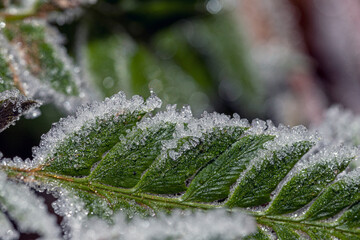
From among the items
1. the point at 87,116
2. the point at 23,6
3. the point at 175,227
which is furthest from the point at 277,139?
the point at 23,6

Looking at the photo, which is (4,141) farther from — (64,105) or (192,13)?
(192,13)

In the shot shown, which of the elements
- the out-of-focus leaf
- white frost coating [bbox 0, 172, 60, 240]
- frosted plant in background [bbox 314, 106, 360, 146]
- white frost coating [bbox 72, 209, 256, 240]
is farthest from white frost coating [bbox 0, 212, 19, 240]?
frosted plant in background [bbox 314, 106, 360, 146]

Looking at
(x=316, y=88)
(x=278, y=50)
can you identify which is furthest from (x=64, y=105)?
(x=316, y=88)

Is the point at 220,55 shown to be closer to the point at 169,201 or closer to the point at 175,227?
the point at 169,201

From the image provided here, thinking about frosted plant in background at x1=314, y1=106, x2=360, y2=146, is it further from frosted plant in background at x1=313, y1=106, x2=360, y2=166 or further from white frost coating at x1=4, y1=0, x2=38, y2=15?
white frost coating at x1=4, y1=0, x2=38, y2=15

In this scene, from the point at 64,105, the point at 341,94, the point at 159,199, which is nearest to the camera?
the point at 159,199

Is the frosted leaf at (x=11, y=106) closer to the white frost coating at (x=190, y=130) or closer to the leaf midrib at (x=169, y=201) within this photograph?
the leaf midrib at (x=169, y=201)
